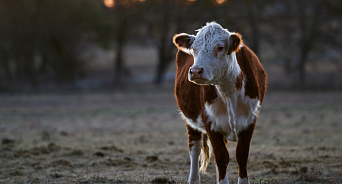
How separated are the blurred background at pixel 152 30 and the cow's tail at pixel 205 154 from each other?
24335 millimetres

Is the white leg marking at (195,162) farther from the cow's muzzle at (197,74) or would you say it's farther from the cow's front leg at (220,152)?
the cow's muzzle at (197,74)

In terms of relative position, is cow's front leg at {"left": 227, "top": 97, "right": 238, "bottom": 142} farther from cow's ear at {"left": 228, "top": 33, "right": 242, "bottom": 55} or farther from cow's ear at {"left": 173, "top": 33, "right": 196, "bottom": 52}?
cow's ear at {"left": 173, "top": 33, "right": 196, "bottom": 52}

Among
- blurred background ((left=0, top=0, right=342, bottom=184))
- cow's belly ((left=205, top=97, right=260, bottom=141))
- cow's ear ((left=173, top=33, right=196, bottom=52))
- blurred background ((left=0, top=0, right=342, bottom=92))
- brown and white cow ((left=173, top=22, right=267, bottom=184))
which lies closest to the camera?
brown and white cow ((left=173, top=22, right=267, bottom=184))

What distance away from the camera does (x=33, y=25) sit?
35906 mm

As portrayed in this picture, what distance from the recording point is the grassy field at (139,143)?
288 inches

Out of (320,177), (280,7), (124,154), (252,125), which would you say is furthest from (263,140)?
(280,7)

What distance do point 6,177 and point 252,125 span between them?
3.92m

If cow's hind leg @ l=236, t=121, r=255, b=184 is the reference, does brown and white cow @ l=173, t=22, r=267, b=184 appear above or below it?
above

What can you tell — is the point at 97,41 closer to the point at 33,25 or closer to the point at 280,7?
the point at 33,25

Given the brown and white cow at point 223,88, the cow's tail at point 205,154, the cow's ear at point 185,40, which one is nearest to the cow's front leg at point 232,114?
the brown and white cow at point 223,88

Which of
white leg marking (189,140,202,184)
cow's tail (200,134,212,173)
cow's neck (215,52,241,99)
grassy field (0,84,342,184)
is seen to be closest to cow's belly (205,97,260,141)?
cow's neck (215,52,241,99)

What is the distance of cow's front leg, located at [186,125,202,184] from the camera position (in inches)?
268

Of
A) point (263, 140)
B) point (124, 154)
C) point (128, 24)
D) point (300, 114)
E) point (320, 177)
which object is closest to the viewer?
point (320, 177)

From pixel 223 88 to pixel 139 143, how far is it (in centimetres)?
624
